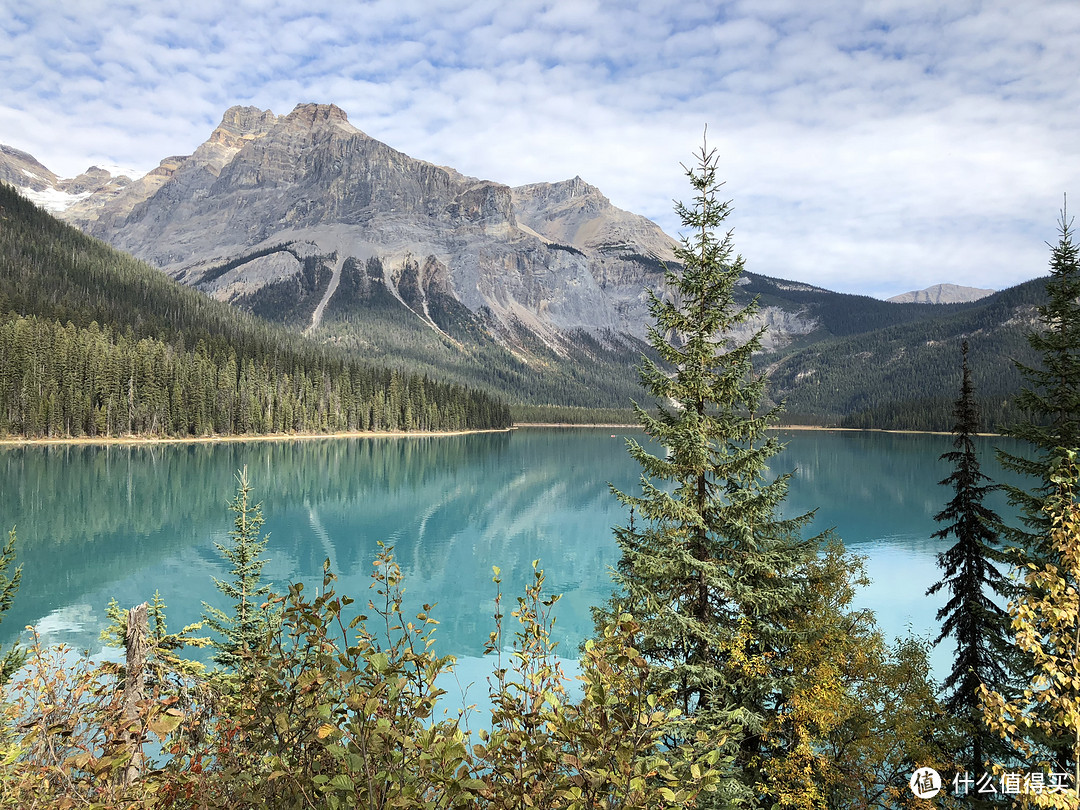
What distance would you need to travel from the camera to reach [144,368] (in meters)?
95.3

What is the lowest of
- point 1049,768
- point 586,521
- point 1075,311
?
point 586,521

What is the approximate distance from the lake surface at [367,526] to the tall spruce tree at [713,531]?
1232cm

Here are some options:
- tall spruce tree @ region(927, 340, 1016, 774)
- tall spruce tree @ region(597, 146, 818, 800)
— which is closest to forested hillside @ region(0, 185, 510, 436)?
tall spruce tree @ region(597, 146, 818, 800)

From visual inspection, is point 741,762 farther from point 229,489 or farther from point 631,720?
point 229,489

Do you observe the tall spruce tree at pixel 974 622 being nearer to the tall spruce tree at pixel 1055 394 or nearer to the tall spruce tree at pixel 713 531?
the tall spruce tree at pixel 1055 394

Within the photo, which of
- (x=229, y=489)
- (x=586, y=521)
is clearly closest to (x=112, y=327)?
(x=229, y=489)

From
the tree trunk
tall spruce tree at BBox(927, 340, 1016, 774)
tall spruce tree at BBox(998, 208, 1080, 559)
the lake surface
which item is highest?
tall spruce tree at BBox(998, 208, 1080, 559)

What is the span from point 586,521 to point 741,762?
46.0 m

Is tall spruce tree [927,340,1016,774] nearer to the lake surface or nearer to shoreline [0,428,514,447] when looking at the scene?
the lake surface

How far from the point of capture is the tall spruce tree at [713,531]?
41.1ft

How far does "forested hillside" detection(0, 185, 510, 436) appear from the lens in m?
89.6

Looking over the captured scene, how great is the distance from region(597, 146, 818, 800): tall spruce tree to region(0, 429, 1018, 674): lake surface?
40.4ft

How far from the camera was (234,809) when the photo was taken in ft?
10.9

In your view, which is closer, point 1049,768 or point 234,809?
point 234,809
